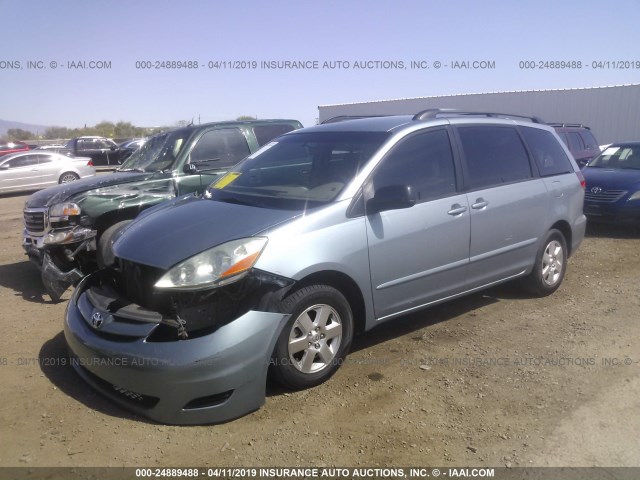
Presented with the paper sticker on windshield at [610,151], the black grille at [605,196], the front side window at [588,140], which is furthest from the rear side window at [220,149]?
the front side window at [588,140]

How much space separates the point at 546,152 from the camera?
5676 mm

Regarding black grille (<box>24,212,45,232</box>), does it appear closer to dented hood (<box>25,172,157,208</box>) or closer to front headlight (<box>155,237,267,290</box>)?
dented hood (<box>25,172,157,208</box>)

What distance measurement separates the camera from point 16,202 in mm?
15430

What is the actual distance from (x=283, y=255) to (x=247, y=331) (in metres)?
0.55

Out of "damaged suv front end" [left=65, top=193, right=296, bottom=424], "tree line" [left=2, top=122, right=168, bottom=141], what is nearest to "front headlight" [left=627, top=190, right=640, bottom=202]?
"damaged suv front end" [left=65, top=193, right=296, bottom=424]

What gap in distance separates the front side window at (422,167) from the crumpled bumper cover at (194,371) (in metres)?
1.51

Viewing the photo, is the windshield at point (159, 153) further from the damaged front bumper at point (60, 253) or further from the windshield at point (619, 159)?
the windshield at point (619, 159)

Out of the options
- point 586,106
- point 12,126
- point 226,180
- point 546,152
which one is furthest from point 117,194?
point 12,126

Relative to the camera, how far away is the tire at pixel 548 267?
5484mm

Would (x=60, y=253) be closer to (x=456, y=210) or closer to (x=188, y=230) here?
(x=188, y=230)

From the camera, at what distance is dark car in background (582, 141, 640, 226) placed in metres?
8.67

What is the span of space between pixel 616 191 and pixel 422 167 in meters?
6.08

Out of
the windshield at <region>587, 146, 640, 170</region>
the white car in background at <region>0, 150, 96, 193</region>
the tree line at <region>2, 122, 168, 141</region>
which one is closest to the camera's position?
the windshield at <region>587, 146, 640, 170</region>

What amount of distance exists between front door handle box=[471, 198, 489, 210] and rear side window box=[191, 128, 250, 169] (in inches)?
133
